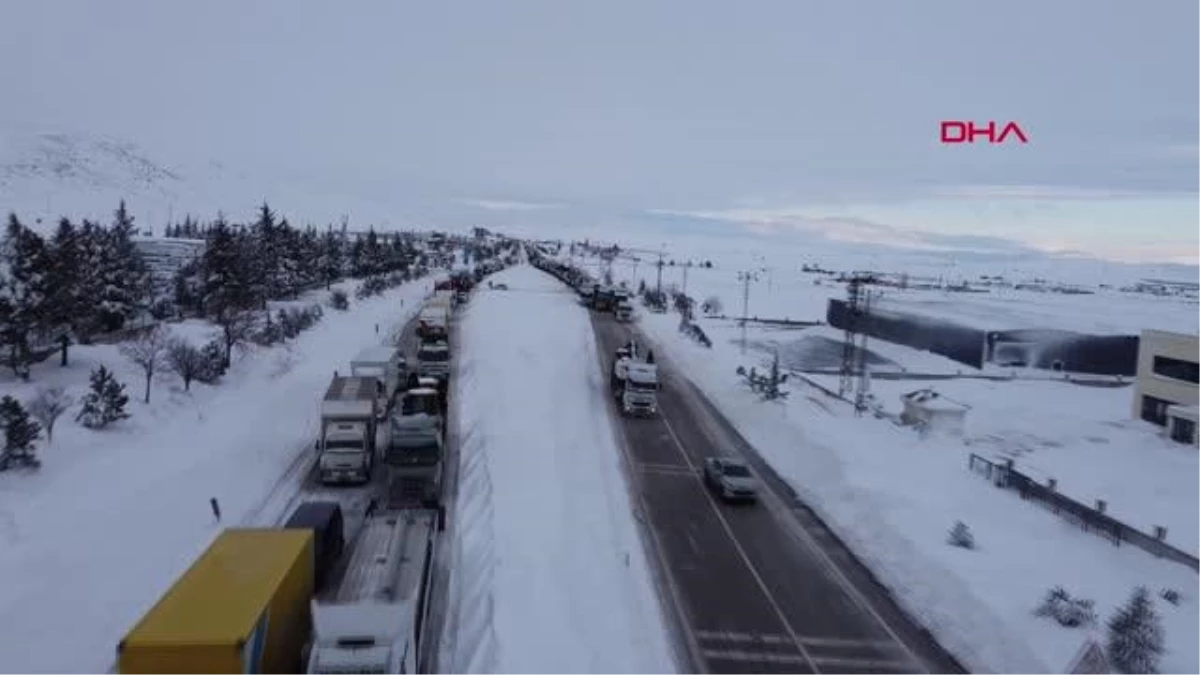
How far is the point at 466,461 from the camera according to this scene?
3259 cm

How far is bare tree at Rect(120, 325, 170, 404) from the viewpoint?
135 ft

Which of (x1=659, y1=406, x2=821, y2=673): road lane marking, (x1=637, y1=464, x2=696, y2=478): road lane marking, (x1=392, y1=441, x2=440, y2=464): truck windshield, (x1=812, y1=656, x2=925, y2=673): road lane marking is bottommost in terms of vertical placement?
(x1=812, y1=656, x2=925, y2=673): road lane marking

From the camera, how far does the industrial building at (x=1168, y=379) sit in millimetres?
53875

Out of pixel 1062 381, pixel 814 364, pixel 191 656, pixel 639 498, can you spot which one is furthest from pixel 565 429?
pixel 1062 381

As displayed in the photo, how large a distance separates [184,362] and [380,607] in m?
32.3

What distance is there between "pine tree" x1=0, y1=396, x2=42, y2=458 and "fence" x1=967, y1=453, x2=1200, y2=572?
3228 cm

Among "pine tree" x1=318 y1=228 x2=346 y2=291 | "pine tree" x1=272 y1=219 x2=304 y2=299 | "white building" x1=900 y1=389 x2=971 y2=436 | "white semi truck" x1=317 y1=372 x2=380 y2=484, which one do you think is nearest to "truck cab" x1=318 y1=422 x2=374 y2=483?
"white semi truck" x1=317 y1=372 x2=380 y2=484

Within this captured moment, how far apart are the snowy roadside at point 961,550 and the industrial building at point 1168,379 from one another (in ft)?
73.7

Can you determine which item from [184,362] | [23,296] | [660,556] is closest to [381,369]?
[184,362]

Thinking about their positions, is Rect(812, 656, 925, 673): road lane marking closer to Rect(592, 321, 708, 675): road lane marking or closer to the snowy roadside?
the snowy roadside

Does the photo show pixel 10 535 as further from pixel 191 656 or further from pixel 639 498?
pixel 639 498

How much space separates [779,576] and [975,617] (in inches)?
188

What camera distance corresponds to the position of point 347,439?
29516 mm

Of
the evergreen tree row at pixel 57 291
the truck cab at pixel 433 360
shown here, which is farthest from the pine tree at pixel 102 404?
the truck cab at pixel 433 360
